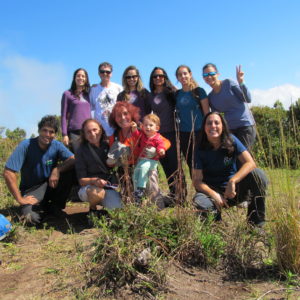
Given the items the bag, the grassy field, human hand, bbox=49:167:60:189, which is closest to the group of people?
human hand, bbox=49:167:60:189

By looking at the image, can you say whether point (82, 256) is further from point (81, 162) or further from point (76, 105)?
point (76, 105)

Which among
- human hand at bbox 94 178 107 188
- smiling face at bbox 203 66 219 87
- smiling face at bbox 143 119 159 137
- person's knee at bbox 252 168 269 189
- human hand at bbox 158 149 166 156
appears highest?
smiling face at bbox 203 66 219 87

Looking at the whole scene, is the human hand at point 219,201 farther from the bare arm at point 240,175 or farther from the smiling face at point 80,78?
the smiling face at point 80,78

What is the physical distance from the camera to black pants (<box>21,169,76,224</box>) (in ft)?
13.4

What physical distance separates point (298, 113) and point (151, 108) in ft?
26.3

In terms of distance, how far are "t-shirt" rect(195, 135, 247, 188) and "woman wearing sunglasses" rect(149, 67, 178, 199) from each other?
108cm

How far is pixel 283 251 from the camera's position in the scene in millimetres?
2385

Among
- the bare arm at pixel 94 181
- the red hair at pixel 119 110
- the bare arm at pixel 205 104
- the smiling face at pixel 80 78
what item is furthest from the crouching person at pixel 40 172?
the bare arm at pixel 205 104

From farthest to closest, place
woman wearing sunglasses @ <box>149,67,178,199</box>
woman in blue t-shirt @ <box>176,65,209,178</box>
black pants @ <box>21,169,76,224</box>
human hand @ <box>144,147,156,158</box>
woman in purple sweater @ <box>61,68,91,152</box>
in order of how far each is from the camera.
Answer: woman in purple sweater @ <box>61,68,91,152</box> < woman wearing sunglasses @ <box>149,67,178,199</box> < woman in blue t-shirt @ <box>176,65,209,178</box> < black pants @ <box>21,169,76,224</box> < human hand @ <box>144,147,156,158</box>

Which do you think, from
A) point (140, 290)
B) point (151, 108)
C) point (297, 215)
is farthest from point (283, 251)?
point (151, 108)

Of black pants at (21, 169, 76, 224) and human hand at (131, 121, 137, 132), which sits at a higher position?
human hand at (131, 121, 137, 132)

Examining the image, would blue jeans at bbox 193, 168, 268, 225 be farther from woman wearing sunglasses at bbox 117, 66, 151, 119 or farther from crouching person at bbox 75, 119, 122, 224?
woman wearing sunglasses at bbox 117, 66, 151, 119

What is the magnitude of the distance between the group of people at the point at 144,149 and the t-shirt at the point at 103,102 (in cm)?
2

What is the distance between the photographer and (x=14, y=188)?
156 inches
